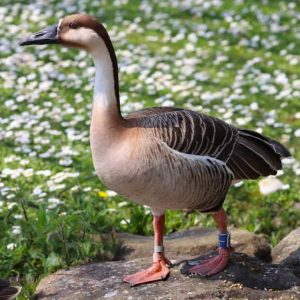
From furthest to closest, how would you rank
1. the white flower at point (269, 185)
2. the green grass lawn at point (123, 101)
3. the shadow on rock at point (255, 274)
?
the white flower at point (269, 185)
the green grass lawn at point (123, 101)
the shadow on rock at point (255, 274)

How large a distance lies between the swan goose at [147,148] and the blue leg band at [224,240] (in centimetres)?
Result: 13

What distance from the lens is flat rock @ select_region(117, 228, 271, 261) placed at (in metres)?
5.21

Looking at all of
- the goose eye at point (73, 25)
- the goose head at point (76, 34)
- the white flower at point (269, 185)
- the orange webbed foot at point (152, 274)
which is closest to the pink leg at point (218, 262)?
the orange webbed foot at point (152, 274)

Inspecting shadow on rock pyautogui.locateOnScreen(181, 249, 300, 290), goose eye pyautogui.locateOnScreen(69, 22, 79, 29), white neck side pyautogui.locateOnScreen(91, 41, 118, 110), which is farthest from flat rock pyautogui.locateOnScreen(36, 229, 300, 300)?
goose eye pyautogui.locateOnScreen(69, 22, 79, 29)

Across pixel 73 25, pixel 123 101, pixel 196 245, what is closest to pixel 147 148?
pixel 73 25

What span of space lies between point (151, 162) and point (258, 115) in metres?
4.13

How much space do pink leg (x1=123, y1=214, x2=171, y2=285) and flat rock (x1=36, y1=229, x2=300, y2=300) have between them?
0.12ft

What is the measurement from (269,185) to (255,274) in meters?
2.15

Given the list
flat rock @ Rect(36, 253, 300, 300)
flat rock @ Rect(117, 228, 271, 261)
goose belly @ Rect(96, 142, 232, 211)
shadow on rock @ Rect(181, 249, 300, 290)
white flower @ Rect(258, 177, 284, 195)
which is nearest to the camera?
goose belly @ Rect(96, 142, 232, 211)

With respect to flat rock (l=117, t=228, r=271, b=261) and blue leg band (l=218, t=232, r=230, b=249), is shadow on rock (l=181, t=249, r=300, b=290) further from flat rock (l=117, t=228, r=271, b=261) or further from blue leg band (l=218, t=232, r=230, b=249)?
flat rock (l=117, t=228, r=271, b=261)

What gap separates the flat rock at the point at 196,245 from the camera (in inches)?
205

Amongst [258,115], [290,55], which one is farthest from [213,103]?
[290,55]

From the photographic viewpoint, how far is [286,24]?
1079 cm

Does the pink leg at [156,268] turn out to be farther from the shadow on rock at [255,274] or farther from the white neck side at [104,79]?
the white neck side at [104,79]
